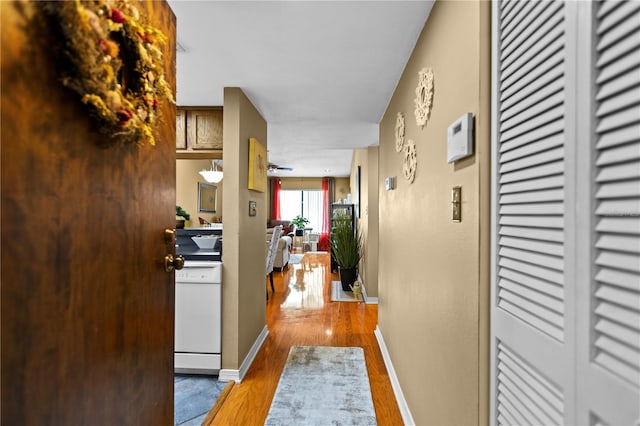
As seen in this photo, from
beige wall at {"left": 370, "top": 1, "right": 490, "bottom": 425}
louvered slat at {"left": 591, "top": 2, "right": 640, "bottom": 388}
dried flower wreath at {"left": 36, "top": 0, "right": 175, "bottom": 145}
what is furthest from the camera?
beige wall at {"left": 370, "top": 1, "right": 490, "bottom": 425}

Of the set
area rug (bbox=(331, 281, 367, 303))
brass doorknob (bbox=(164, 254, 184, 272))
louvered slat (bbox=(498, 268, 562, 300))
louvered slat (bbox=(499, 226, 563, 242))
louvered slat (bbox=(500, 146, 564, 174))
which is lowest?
area rug (bbox=(331, 281, 367, 303))

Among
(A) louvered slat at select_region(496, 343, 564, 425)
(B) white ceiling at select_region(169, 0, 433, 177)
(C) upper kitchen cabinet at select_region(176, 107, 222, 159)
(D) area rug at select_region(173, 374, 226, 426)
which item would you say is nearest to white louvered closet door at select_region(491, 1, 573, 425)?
(A) louvered slat at select_region(496, 343, 564, 425)

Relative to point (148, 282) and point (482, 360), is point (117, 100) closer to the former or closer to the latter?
point (148, 282)

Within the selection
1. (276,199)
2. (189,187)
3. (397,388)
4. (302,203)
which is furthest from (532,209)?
(302,203)

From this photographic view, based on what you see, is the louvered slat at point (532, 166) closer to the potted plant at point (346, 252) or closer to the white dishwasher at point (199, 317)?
the white dishwasher at point (199, 317)

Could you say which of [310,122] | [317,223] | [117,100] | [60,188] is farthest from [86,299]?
[317,223]

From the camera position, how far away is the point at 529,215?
866mm

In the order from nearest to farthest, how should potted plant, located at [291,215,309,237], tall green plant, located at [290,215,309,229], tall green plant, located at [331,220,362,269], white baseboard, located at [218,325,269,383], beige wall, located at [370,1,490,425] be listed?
beige wall, located at [370,1,490,425]
white baseboard, located at [218,325,269,383]
tall green plant, located at [331,220,362,269]
potted plant, located at [291,215,309,237]
tall green plant, located at [290,215,309,229]

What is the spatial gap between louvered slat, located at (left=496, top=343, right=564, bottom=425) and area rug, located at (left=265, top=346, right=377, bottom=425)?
1278 mm

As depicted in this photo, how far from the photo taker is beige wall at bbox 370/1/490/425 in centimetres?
108

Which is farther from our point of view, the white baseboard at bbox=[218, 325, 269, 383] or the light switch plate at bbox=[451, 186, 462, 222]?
the white baseboard at bbox=[218, 325, 269, 383]

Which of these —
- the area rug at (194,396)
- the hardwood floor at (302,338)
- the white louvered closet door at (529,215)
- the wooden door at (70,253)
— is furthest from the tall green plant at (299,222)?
the white louvered closet door at (529,215)

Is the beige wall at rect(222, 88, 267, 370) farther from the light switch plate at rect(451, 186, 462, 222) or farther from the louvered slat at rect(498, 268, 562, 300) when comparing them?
the louvered slat at rect(498, 268, 562, 300)

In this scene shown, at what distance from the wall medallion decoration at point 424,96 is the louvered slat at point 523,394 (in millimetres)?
1103
